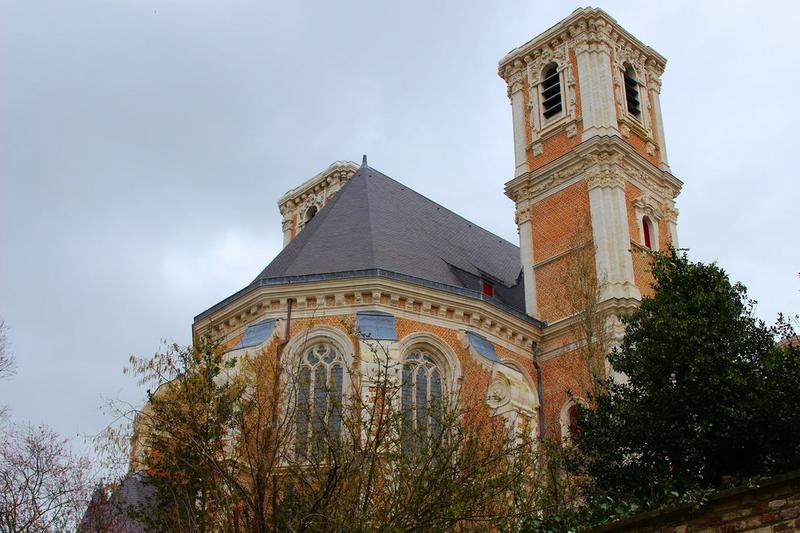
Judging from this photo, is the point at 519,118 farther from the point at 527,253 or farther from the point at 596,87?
the point at 527,253

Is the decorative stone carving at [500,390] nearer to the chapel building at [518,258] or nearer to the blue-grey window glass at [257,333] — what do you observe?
the chapel building at [518,258]

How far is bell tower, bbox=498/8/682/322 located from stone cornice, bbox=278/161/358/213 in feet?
31.4

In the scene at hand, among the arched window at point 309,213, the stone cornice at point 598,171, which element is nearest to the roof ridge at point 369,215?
the stone cornice at point 598,171

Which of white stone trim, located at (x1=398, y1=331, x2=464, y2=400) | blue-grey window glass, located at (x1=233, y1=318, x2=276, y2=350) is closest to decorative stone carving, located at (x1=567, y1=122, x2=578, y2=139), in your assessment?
white stone trim, located at (x1=398, y1=331, x2=464, y2=400)

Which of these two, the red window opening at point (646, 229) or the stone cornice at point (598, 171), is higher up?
the stone cornice at point (598, 171)

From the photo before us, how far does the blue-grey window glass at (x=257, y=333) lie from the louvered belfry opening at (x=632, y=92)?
16.2 metres

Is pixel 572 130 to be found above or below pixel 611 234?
above

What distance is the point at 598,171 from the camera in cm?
2881

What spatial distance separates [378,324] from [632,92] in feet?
51.2

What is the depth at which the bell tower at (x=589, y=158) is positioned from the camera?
27938mm

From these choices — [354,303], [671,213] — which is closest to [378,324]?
[354,303]

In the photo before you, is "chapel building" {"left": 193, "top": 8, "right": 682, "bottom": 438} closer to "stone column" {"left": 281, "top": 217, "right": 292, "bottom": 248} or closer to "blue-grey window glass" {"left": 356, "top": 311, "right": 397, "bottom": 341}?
"blue-grey window glass" {"left": 356, "top": 311, "right": 397, "bottom": 341}

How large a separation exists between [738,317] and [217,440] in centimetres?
854

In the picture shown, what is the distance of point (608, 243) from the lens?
2758 centimetres
